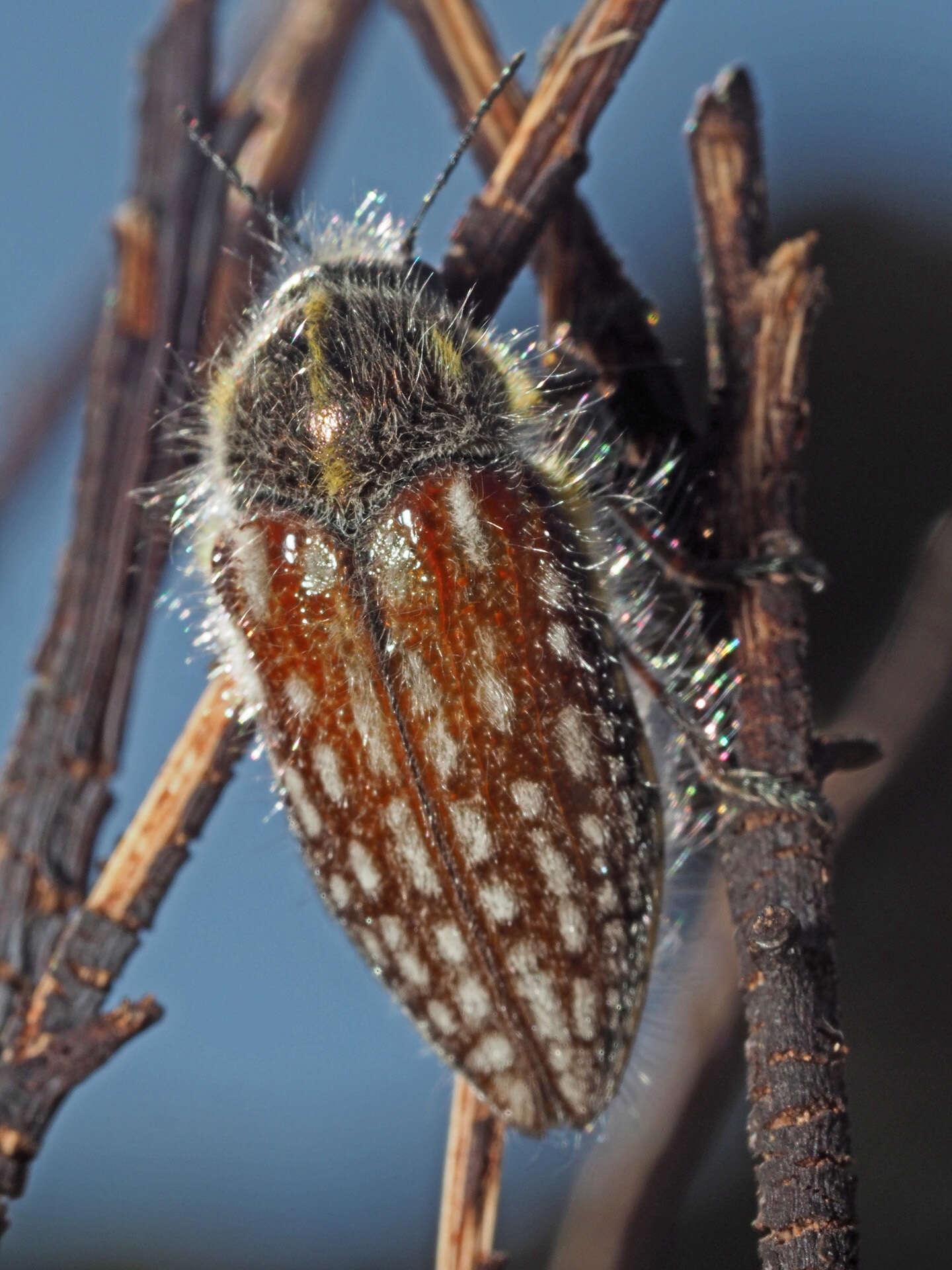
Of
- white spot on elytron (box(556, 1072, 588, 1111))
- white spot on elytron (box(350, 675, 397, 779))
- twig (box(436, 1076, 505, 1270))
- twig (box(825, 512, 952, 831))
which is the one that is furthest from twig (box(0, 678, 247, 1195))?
twig (box(825, 512, 952, 831))

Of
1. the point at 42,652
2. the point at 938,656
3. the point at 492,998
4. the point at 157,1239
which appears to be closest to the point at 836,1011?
the point at 492,998

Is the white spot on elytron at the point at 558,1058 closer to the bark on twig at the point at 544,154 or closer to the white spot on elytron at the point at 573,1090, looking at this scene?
the white spot on elytron at the point at 573,1090

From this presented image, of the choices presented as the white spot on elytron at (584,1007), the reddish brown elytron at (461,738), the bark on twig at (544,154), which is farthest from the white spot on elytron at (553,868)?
the bark on twig at (544,154)

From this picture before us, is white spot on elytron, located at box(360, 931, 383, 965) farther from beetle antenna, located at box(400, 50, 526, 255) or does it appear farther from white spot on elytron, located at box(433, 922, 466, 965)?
beetle antenna, located at box(400, 50, 526, 255)

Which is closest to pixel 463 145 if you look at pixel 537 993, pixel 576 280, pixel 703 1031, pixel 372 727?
pixel 576 280

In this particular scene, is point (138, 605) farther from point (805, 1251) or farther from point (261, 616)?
point (805, 1251)

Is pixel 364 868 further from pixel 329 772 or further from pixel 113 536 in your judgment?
pixel 113 536
